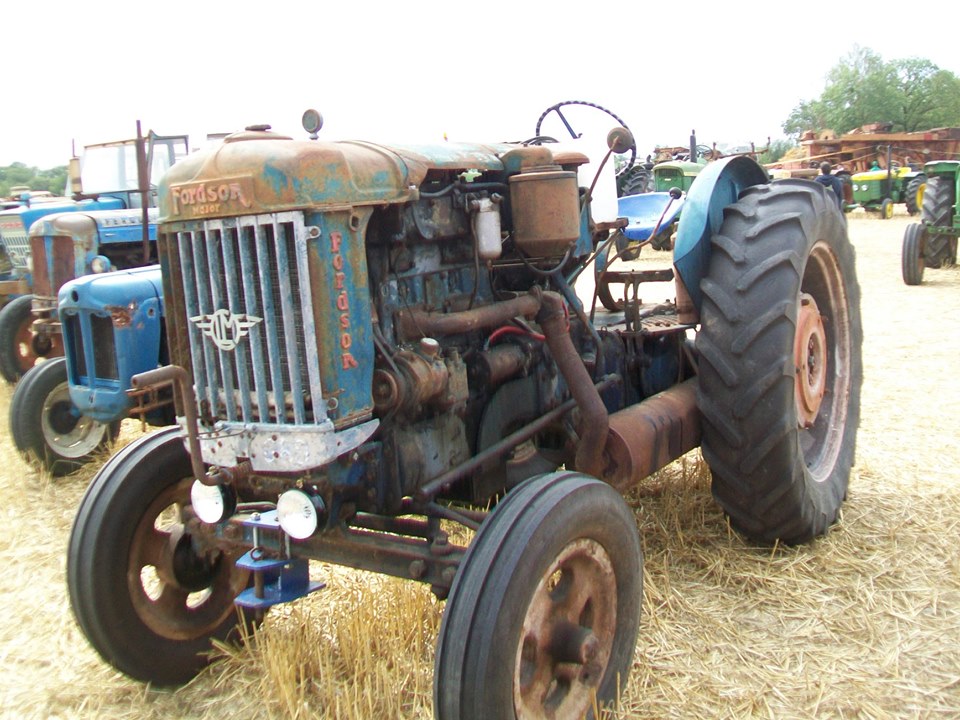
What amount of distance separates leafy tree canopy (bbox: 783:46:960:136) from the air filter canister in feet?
125

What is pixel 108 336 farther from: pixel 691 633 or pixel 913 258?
pixel 913 258

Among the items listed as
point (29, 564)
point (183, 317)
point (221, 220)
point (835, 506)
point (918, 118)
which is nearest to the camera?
point (221, 220)

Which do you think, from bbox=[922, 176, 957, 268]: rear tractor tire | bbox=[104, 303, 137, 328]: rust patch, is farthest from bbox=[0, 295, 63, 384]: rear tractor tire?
bbox=[922, 176, 957, 268]: rear tractor tire

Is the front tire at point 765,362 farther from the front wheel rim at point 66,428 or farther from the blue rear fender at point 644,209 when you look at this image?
the front wheel rim at point 66,428

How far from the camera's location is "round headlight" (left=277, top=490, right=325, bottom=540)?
2.30 metres

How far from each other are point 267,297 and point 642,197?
301 cm

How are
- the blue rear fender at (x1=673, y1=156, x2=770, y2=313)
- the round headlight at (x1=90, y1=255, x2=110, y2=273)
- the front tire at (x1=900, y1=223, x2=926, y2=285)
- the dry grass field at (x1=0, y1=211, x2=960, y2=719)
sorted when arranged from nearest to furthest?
the dry grass field at (x1=0, y1=211, x2=960, y2=719)
the blue rear fender at (x1=673, y1=156, x2=770, y2=313)
the round headlight at (x1=90, y1=255, x2=110, y2=273)
the front tire at (x1=900, y1=223, x2=926, y2=285)

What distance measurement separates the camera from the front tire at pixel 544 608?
2.06 metres

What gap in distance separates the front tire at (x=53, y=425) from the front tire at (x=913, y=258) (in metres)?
8.68

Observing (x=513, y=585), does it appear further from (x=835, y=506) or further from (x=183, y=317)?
(x=835, y=506)

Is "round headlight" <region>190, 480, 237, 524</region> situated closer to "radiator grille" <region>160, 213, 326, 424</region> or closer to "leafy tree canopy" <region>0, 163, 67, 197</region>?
"radiator grille" <region>160, 213, 326, 424</region>

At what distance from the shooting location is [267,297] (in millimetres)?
2221

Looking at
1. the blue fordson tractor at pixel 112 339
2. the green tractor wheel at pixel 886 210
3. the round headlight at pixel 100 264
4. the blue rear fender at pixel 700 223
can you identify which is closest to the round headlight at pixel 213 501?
the blue rear fender at pixel 700 223

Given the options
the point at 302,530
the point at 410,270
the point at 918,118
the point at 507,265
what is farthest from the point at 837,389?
the point at 918,118
